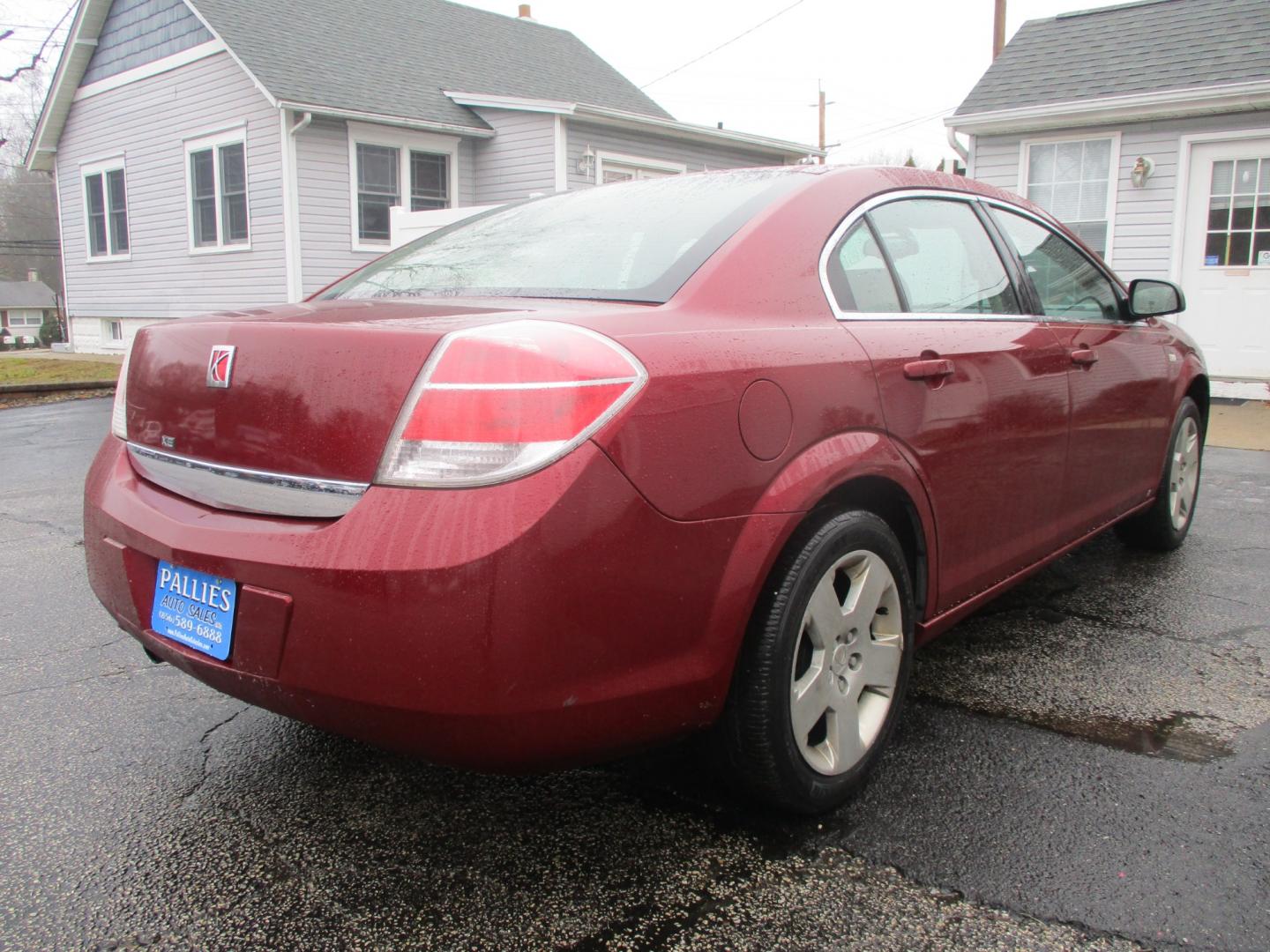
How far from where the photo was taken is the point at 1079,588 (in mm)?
4230

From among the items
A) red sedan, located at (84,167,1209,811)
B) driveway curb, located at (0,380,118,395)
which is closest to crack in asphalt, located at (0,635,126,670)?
red sedan, located at (84,167,1209,811)

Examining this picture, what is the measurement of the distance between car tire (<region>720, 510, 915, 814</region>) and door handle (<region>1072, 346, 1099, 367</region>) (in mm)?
1304

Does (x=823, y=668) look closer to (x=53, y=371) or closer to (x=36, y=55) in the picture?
(x=53, y=371)

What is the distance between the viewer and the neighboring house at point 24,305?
77062mm

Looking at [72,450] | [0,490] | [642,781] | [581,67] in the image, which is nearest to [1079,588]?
[642,781]

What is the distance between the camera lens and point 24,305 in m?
77.7

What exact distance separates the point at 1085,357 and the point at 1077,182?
9076 millimetres

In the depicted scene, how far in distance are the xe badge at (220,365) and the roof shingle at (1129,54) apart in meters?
11.0

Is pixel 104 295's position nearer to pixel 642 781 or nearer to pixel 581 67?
pixel 581 67

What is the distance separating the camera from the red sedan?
71.8 inches

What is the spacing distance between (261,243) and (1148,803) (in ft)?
48.1

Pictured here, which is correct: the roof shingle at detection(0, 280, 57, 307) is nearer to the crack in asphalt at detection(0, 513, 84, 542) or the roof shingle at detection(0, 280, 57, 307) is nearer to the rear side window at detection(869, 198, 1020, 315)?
the crack in asphalt at detection(0, 513, 84, 542)

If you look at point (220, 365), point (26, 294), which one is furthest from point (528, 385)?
point (26, 294)

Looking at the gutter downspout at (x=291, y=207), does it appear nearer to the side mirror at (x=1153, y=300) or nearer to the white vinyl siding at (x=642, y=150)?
the white vinyl siding at (x=642, y=150)
